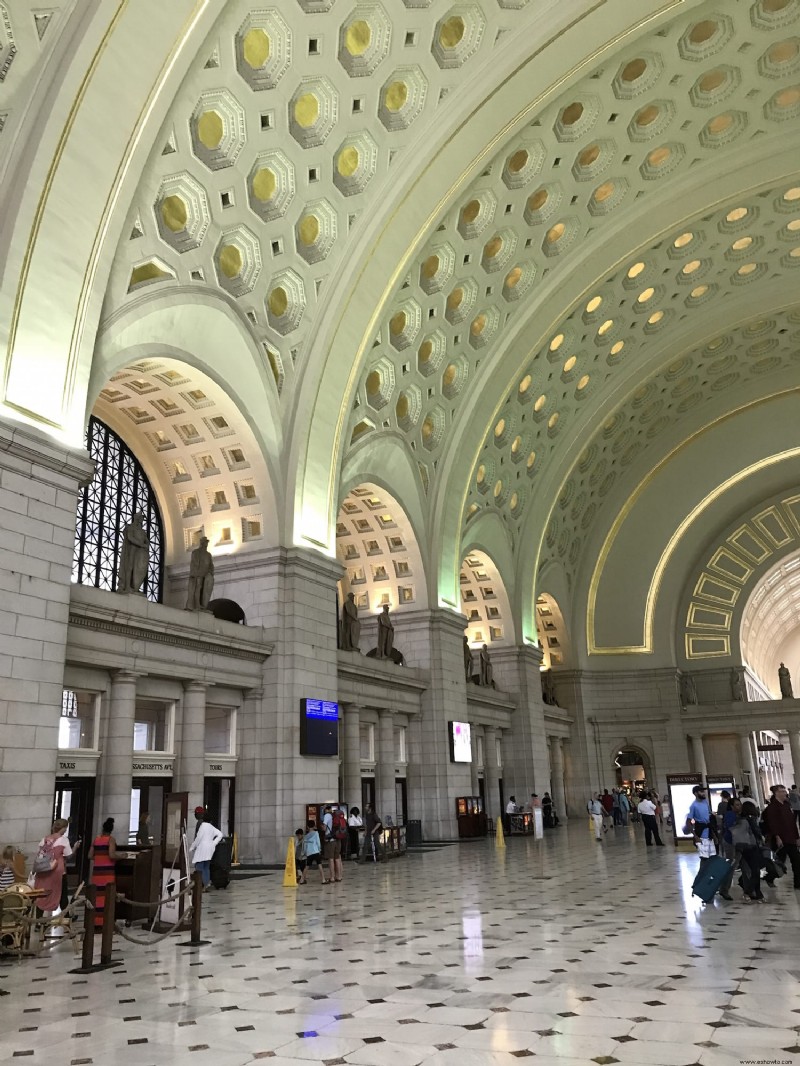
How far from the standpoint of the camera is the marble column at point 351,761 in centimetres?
2045

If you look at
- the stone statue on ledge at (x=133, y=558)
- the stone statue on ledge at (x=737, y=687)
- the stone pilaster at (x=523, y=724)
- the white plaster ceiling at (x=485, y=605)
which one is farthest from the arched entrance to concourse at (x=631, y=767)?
the stone statue on ledge at (x=133, y=558)

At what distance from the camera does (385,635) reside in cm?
2333

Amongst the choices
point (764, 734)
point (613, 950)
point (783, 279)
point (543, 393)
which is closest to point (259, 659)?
point (613, 950)

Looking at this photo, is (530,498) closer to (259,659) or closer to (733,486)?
(733,486)

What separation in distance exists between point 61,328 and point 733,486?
96.0 ft

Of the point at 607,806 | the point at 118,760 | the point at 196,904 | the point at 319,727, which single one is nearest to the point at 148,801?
the point at 118,760

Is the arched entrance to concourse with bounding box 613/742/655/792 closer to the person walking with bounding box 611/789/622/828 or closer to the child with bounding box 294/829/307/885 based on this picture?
the person walking with bounding box 611/789/622/828

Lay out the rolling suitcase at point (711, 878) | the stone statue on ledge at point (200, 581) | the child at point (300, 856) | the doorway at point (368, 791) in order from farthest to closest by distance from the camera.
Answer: the doorway at point (368, 791) < the stone statue on ledge at point (200, 581) < the child at point (300, 856) < the rolling suitcase at point (711, 878)

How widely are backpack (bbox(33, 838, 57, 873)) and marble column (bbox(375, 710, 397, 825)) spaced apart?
12410mm

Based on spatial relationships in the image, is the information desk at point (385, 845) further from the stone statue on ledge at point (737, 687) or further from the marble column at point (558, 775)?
the stone statue on ledge at point (737, 687)

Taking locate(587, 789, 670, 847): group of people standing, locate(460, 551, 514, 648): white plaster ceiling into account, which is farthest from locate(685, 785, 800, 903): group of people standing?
locate(460, 551, 514, 648): white plaster ceiling

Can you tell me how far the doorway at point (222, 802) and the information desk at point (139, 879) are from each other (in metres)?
6.01

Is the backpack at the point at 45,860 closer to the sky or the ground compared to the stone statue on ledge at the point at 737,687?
closer to the ground

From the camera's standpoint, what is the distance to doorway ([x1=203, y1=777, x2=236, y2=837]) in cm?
1670
